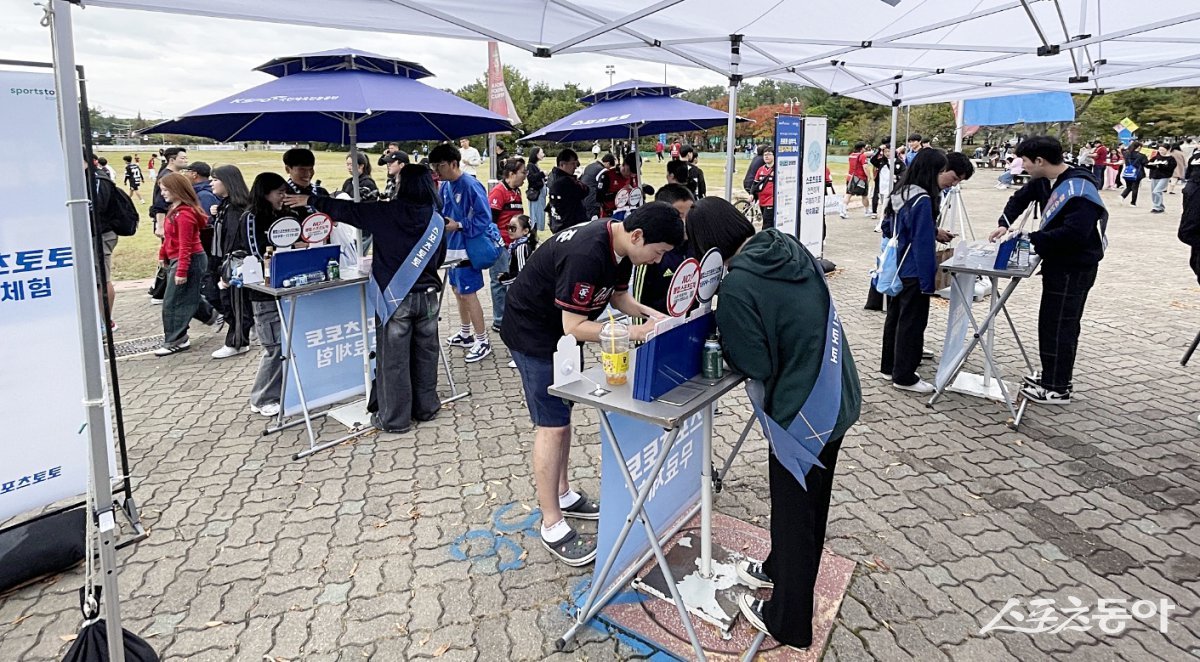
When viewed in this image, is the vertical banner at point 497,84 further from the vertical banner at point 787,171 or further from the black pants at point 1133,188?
the black pants at point 1133,188

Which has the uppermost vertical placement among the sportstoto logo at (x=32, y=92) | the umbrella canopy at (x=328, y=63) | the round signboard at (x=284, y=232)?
the umbrella canopy at (x=328, y=63)

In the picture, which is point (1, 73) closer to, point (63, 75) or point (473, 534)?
point (63, 75)

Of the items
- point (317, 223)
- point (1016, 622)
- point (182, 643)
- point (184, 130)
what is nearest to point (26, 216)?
point (184, 130)

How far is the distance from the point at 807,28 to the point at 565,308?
13.2ft

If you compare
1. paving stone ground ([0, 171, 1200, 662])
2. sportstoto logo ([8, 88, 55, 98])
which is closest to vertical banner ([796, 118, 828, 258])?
paving stone ground ([0, 171, 1200, 662])

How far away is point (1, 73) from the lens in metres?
2.60

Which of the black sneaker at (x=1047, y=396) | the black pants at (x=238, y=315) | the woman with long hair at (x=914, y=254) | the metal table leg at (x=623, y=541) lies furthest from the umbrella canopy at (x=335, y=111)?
the black sneaker at (x=1047, y=396)

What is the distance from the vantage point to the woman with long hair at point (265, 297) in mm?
4160

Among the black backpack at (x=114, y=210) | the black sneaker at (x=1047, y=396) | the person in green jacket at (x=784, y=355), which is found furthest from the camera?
the black backpack at (x=114, y=210)

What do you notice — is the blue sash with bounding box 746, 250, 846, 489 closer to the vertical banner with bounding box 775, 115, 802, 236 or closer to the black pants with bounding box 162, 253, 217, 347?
the vertical banner with bounding box 775, 115, 802, 236

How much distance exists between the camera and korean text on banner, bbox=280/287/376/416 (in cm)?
442

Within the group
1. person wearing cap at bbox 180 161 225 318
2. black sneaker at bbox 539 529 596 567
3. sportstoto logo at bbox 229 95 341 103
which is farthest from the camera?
person wearing cap at bbox 180 161 225 318

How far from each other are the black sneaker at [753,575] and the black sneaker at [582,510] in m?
0.83

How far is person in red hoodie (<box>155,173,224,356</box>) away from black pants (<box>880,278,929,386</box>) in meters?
5.81
